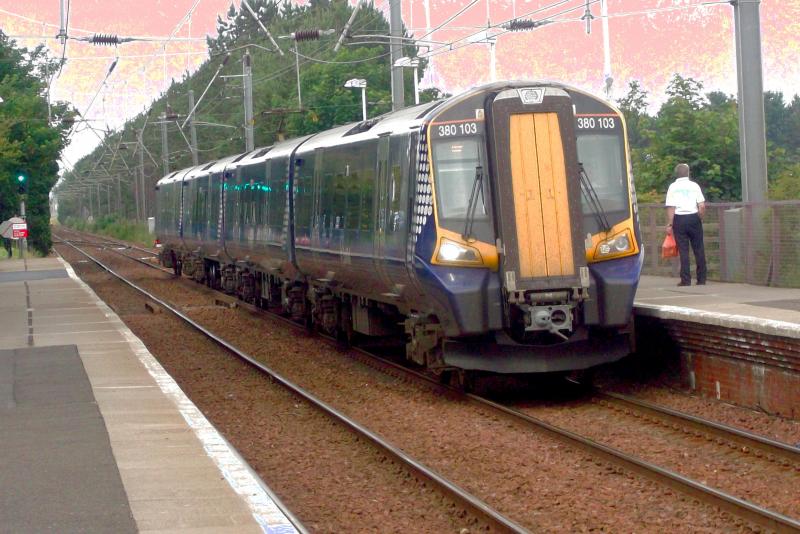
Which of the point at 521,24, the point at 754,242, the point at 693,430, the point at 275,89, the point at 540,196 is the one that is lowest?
the point at 693,430

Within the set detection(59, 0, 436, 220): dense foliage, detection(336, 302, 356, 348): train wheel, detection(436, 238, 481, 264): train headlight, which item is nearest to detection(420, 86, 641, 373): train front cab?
detection(436, 238, 481, 264): train headlight

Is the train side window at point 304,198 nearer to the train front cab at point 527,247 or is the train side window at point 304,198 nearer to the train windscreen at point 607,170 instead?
the train front cab at point 527,247

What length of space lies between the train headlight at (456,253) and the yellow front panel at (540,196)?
42 cm

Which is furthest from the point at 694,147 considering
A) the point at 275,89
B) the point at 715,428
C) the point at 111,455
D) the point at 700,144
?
the point at 275,89

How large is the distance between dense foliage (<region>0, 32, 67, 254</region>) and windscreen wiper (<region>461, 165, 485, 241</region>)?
2965 centimetres

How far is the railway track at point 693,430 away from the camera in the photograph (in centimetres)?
768

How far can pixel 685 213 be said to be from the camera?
1673 centimetres

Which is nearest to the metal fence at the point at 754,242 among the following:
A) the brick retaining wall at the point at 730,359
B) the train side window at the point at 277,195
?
the brick retaining wall at the point at 730,359

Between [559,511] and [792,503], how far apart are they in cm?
145

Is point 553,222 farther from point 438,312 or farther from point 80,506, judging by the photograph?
point 80,506

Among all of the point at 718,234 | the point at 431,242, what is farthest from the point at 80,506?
the point at 718,234

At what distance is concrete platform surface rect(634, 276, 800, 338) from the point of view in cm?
1148

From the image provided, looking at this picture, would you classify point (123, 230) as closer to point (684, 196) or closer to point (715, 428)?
point (684, 196)

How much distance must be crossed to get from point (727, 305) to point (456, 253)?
380 centimetres
